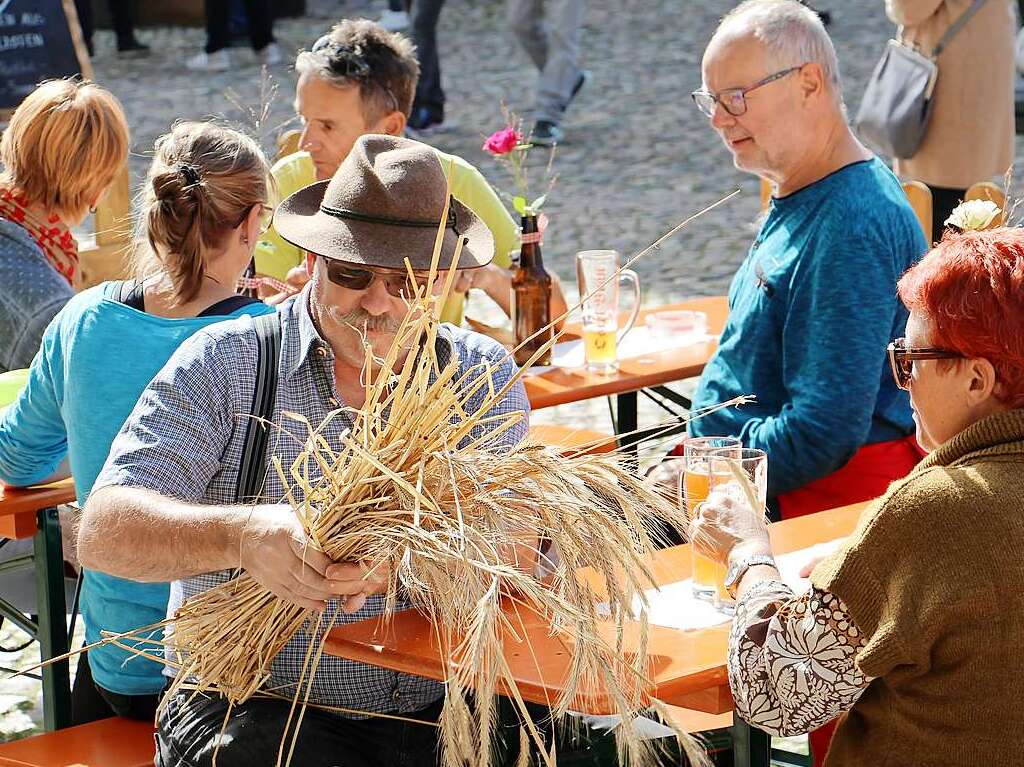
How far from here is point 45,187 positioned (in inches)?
159

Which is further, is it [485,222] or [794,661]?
[485,222]

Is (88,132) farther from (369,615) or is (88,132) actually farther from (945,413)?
(945,413)

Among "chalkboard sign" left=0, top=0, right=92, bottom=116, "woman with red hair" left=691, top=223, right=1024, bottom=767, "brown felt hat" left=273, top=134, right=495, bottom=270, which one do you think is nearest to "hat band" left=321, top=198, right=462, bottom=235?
"brown felt hat" left=273, top=134, right=495, bottom=270

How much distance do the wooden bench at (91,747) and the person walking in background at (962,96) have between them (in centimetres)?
400

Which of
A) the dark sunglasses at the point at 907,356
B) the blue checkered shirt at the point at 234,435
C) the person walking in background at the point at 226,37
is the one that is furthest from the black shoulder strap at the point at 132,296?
the person walking in background at the point at 226,37

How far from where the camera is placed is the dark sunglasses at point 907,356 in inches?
81.4

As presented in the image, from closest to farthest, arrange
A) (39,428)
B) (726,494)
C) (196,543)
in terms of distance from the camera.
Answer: (196,543)
(726,494)
(39,428)

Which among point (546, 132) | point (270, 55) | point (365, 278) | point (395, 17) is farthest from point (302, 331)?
point (395, 17)

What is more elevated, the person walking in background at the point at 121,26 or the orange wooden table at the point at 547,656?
the orange wooden table at the point at 547,656

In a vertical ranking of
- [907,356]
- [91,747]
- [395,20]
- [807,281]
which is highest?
[907,356]

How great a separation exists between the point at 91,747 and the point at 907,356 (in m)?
1.65

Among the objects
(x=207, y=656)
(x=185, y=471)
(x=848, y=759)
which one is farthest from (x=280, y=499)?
(x=848, y=759)

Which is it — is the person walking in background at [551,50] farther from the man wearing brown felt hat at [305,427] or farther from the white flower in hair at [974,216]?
the white flower in hair at [974,216]

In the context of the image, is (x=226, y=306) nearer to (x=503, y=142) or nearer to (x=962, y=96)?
(x=503, y=142)
